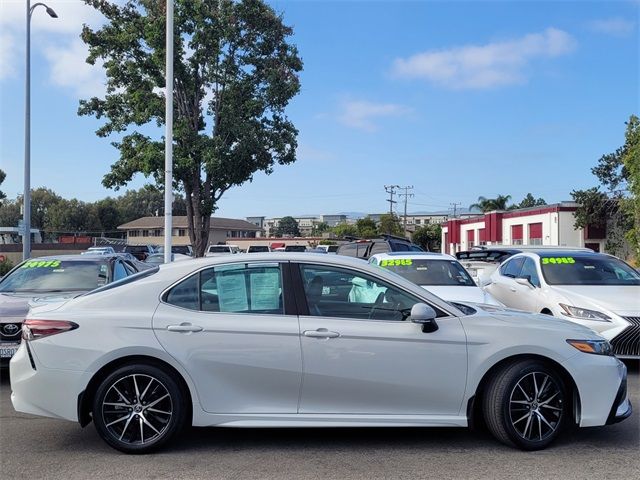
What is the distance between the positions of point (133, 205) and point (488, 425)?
111 meters

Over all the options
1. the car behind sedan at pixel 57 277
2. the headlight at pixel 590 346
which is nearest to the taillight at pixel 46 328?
the car behind sedan at pixel 57 277

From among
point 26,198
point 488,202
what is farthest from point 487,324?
point 488,202

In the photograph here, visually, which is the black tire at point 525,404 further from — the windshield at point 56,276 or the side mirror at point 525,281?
the windshield at point 56,276

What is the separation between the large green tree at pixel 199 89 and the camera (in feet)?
90.4

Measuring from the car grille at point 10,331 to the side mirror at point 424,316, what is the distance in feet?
15.6

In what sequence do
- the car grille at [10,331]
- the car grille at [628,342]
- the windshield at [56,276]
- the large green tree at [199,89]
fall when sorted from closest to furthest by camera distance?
the car grille at [10,331] → the car grille at [628,342] → the windshield at [56,276] → the large green tree at [199,89]

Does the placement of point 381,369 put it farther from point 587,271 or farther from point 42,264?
point 42,264

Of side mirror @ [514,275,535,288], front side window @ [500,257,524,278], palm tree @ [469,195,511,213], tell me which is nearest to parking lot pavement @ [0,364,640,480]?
side mirror @ [514,275,535,288]

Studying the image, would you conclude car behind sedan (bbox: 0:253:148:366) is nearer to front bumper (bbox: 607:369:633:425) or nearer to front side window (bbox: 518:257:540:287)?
front bumper (bbox: 607:369:633:425)

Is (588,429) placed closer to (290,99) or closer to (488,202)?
(290,99)

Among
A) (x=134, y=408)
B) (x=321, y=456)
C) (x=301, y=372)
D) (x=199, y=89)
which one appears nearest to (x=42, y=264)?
(x=134, y=408)

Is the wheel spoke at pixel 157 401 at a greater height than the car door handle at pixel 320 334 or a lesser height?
lesser

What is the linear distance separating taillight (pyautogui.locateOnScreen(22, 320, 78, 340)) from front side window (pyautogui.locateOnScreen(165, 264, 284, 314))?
802mm

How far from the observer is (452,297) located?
8.57 m
